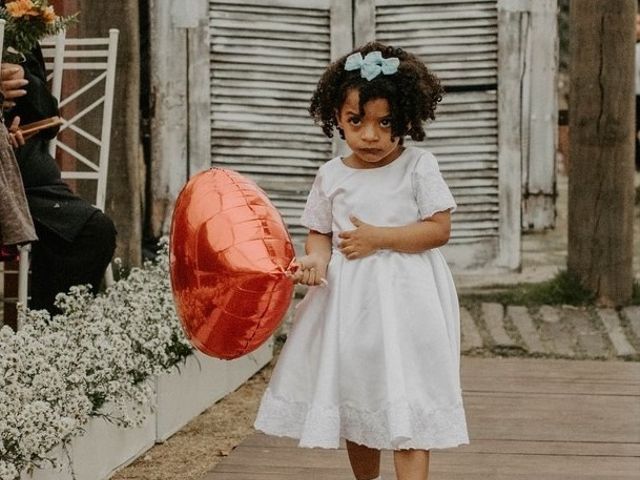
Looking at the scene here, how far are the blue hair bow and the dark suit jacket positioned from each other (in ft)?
5.12

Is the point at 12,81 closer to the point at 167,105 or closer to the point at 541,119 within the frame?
the point at 167,105

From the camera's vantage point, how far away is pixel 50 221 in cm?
459

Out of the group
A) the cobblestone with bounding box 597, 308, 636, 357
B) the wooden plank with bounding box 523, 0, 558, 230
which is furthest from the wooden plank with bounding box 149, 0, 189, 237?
the cobblestone with bounding box 597, 308, 636, 357

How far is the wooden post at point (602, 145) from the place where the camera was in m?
6.05

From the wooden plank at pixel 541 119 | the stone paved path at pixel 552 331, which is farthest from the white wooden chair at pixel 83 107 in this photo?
the wooden plank at pixel 541 119

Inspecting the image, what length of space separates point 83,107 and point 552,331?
7.19 ft

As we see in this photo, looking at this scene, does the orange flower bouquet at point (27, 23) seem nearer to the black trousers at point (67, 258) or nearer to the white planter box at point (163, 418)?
the black trousers at point (67, 258)

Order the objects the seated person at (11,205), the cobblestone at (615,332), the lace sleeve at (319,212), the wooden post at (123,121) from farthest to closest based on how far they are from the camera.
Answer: the wooden post at (123,121)
the cobblestone at (615,332)
the seated person at (11,205)
the lace sleeve at (319,212)

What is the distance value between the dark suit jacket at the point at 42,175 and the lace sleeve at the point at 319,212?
1325 mm

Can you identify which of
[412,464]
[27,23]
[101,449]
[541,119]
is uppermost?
[27,23]

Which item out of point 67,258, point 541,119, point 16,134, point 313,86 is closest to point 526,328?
point 313,86

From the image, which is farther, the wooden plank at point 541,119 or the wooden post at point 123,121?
the wooden plank at point 541,119

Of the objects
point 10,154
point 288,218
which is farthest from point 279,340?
point 10,154

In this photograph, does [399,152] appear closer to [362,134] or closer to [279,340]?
[362,134]
